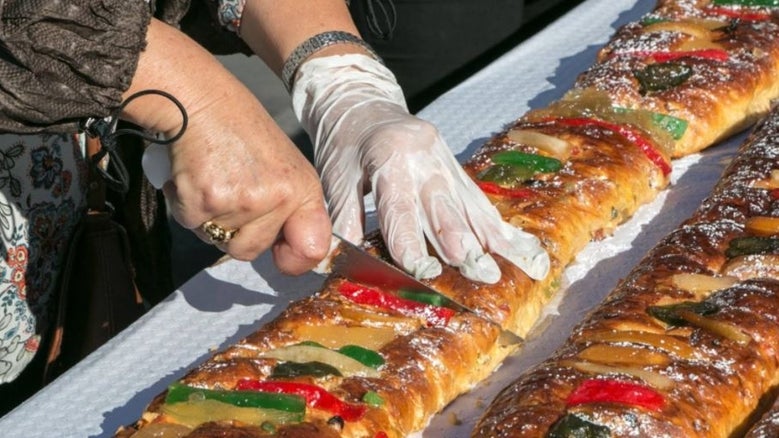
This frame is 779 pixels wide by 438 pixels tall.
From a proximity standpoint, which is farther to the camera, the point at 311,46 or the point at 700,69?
the point at 700,69

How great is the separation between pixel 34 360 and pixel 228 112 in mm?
1524

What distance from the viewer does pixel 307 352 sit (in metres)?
3.18

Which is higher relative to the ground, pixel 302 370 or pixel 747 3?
pixel 747 3

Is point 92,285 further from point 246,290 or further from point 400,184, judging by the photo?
point 400,184

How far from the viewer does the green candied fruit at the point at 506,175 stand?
13.2ft

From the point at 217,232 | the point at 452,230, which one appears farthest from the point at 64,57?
the point at 452,230

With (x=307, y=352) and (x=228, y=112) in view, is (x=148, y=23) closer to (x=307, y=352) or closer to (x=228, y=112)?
(x=228, y=112)

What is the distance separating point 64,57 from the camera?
2.90 m

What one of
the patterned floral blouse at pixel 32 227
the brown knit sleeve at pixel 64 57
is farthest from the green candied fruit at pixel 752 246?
the patterned floral blouse at pixel 32 227

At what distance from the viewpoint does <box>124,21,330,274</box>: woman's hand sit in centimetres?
301

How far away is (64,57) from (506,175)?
63.5 inches

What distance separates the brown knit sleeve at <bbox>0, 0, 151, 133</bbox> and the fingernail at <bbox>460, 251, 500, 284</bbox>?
114 cm

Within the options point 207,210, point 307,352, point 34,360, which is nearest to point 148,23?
point 207,210

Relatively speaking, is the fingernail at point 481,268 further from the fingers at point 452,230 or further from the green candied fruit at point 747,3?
the green candied fruit at point 747,3
